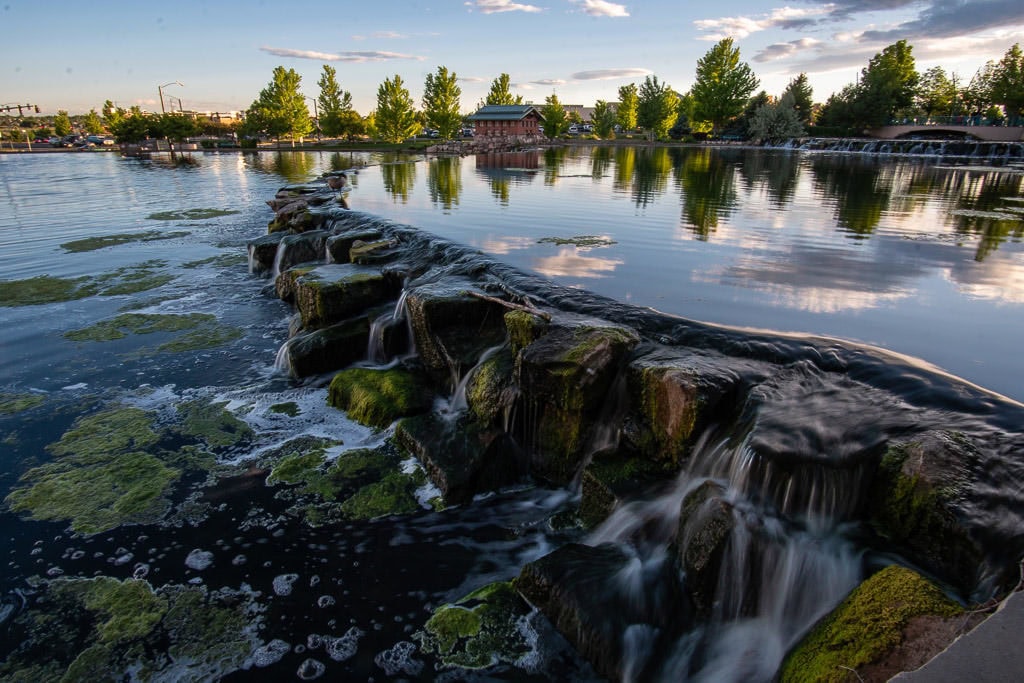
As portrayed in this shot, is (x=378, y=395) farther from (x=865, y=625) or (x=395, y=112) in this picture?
(x=395, y=112)

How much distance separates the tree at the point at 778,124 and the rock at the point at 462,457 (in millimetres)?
97042

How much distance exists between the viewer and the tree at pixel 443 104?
330ft

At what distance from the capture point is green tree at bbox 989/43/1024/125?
81.7m

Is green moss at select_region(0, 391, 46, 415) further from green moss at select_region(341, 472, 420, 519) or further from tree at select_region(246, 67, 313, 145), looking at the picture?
tree at select_region(246, 67, 313, 145)

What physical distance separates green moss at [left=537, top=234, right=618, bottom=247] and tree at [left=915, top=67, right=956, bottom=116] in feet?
391

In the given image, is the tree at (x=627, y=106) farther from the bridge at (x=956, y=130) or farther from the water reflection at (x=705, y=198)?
the water reflection at (x=705, y=198)

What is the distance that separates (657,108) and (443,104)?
148 feet

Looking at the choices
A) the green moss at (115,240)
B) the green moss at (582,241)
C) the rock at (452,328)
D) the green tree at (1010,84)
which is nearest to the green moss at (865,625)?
the rock at (452,328)

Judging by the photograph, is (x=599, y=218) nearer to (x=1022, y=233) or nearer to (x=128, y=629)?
(x=1022, y=233)

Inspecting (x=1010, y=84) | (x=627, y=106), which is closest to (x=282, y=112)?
(x=627, y=106)

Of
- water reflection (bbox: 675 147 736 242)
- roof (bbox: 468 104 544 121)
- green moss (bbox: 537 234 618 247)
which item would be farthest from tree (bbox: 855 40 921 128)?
green moss (bbox: 537 234 618 247)

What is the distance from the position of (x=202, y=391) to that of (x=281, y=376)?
1215 mm

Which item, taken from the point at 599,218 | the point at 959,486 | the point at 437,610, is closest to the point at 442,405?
the point at 437,610

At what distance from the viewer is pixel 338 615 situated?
4.70 m
